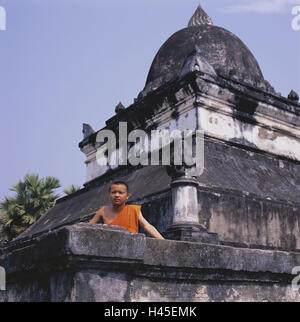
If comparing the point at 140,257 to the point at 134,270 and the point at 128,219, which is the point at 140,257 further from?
the point at 128,219

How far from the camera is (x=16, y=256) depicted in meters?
3.49

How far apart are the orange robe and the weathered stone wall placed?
0.49 meters

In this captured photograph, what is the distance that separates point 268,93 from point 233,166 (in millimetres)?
2756

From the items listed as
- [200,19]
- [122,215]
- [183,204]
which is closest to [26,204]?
[200,19]

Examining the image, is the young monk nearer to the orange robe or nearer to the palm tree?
the orange robe

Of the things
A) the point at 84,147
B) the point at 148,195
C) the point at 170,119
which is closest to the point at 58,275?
the point at 148,195

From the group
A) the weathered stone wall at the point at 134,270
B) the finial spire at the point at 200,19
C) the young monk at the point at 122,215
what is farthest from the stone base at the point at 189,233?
the finial spire at the point at 200,19

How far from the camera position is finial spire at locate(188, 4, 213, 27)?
1416 cm

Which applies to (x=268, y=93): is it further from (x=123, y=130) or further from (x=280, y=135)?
(x=123, y=130)

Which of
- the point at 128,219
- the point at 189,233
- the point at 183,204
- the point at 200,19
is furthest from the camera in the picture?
the point at 200,19

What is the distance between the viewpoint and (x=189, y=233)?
5.83 meters

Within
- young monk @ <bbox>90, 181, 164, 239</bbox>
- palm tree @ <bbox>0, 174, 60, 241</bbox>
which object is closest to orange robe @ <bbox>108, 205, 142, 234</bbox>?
young monk @ <bbox>90, 181, 164, 239</bbox>

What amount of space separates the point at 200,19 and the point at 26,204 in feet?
32.4
